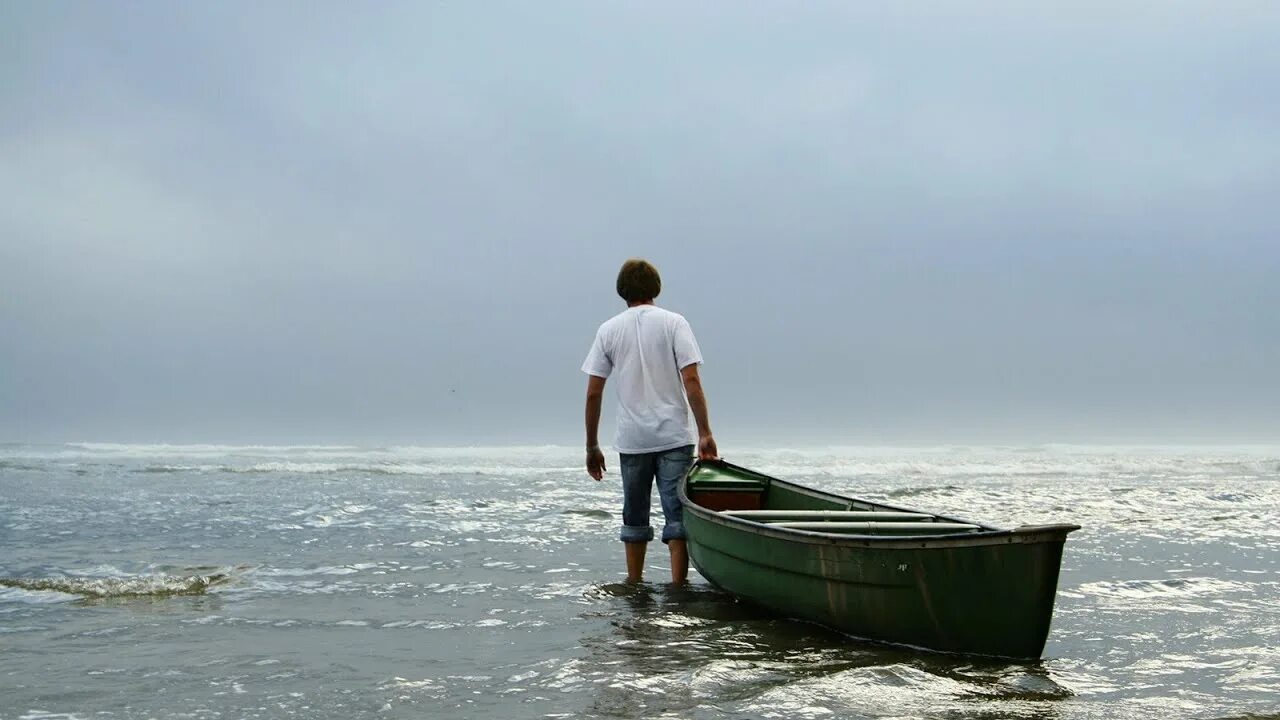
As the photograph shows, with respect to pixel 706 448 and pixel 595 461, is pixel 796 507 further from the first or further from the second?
pixel 595 461

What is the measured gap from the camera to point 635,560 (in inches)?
311

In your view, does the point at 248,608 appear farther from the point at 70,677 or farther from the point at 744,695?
the point at 744,695

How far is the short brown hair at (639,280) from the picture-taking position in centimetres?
737

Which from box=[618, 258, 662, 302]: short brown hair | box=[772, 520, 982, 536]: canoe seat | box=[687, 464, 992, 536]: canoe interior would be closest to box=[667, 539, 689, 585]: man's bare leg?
box=[687, 464, 992, 536]: canoe interior

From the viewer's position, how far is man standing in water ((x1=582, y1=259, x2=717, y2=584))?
7.19 meters

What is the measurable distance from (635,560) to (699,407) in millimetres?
1514

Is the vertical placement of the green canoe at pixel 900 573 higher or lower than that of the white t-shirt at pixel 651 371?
lower

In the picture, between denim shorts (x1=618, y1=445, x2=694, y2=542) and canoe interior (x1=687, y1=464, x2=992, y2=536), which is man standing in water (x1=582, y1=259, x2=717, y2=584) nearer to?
denim shorts (x1=618, y1=445, x2=694, y2=542)

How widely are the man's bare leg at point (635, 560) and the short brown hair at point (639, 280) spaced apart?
73.5 inches

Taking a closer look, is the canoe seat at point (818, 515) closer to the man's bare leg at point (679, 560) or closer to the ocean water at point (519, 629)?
the ocean water at point (519, 629)

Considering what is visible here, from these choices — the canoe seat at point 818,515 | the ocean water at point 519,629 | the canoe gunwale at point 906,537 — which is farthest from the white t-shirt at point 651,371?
the ocean water at point 519,629

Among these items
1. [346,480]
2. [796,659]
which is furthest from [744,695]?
[346,480]

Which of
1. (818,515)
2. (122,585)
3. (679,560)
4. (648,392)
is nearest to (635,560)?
(679,560)

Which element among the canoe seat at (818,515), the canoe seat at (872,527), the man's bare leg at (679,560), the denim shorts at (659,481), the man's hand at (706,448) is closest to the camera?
the canoe seat at (872,527)
